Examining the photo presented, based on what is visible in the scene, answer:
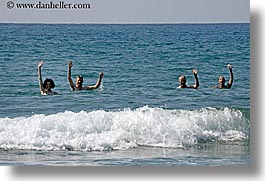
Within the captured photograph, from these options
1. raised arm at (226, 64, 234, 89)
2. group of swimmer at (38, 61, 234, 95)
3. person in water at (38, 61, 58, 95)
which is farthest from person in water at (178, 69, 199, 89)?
person in water at (38, 61, 58, 95)

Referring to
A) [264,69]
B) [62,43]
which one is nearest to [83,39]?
[62,43]

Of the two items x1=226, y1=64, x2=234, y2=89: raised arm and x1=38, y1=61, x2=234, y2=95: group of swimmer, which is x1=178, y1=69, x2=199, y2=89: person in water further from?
x1=226, y1=64, x2=234, y2=89: raised arm

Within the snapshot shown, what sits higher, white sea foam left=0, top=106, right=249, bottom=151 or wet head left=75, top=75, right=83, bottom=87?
wet head left=75, top=75, right=83, bottom=87

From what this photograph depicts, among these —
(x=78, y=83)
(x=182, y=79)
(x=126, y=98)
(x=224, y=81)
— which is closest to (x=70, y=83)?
(x=78, y=83)

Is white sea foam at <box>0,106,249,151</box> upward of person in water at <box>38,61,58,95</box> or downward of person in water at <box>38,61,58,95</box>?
downward

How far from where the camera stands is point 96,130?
2963 millimetres

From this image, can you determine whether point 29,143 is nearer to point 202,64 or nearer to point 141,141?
point 141,141

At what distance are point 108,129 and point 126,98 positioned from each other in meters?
0.14

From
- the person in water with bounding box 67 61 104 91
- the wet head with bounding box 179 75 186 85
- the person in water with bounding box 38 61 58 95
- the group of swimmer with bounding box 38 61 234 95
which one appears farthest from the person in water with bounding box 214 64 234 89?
the person in water with bounding box 38 61 58 95

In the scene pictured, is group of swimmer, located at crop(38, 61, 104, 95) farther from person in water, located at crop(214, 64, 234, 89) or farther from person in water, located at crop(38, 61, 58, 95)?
person in water, located at crop(214, 64, 234, 89)

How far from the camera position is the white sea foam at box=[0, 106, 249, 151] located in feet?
9.65

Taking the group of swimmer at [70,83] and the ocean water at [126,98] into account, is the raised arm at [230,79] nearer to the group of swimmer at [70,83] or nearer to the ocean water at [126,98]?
the ocean water at [126,98]

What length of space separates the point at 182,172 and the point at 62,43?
0.68 metres

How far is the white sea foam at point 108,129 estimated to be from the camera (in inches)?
116
